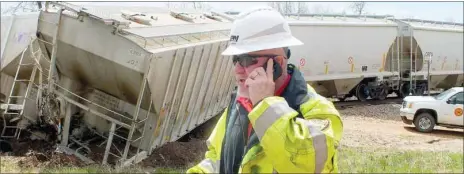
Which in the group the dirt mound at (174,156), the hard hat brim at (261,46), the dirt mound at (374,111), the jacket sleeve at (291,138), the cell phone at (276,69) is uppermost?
the hard hat brim at (261,46)

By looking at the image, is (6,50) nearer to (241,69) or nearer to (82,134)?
(82,134)

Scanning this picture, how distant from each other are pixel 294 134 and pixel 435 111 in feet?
42.1

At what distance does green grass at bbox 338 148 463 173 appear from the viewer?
22.6 feet

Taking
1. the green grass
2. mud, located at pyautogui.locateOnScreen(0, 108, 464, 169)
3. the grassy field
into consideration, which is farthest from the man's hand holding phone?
mud, located at pyautogui.locateOnScreen(0, 108, 464, 169)

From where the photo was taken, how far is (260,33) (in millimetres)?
1798

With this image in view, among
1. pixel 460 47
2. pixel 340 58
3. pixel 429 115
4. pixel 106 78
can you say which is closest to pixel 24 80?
pixel 106 78

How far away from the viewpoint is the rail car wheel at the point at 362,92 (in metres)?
19.1

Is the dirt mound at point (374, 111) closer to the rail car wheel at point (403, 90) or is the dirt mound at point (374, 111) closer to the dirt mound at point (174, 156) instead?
the rail car wheel at point (403, 90)

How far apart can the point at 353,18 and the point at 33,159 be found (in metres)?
15.1

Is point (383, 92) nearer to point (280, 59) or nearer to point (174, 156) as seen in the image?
point (174, 156)

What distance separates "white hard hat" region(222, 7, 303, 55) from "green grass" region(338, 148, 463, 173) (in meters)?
5.12

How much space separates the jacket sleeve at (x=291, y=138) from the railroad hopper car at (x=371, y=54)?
46.8ft

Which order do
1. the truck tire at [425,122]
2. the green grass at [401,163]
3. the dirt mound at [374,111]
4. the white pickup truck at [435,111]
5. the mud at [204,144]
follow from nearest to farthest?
the green grass at [401,163] < the mud at [204,144] < the white pickup truck at [435,111] < the truck tire at [425,122] < the dirt mound at [374,111]

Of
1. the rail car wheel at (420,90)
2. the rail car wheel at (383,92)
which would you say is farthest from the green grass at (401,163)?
the rail car wheel at (420,90)
